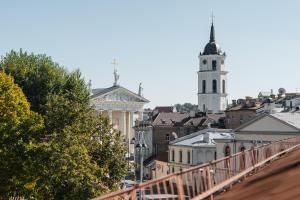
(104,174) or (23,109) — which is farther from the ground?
(23,109)

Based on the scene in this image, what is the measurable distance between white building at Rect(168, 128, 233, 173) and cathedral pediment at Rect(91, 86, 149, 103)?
31598mm

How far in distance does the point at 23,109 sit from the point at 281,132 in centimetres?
2844

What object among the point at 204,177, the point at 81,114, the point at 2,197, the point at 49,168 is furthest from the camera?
the point at 81,114

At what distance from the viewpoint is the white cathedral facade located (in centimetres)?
12400

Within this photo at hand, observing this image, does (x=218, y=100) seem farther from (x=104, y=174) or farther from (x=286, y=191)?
(x=286, y=191)

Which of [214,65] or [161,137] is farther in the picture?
[214,65]

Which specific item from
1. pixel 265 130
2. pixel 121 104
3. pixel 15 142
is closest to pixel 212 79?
pixel 121 104

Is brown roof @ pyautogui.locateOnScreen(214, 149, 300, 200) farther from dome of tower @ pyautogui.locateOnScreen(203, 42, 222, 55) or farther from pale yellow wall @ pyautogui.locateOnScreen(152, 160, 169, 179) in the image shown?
dome of tower @ pyautogui.locateOnScreen(203, 42, 222, 55)

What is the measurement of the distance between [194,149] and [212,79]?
62.6 meters

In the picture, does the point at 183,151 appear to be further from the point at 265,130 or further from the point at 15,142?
the point at 15,142

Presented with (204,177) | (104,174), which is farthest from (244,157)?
(104,174)

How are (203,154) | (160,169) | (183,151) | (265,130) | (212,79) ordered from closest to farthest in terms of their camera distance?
(265,130), (203,154), (183,151), (160,169), (212,79)

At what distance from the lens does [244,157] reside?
1289 cm

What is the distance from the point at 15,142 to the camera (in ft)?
96.9
